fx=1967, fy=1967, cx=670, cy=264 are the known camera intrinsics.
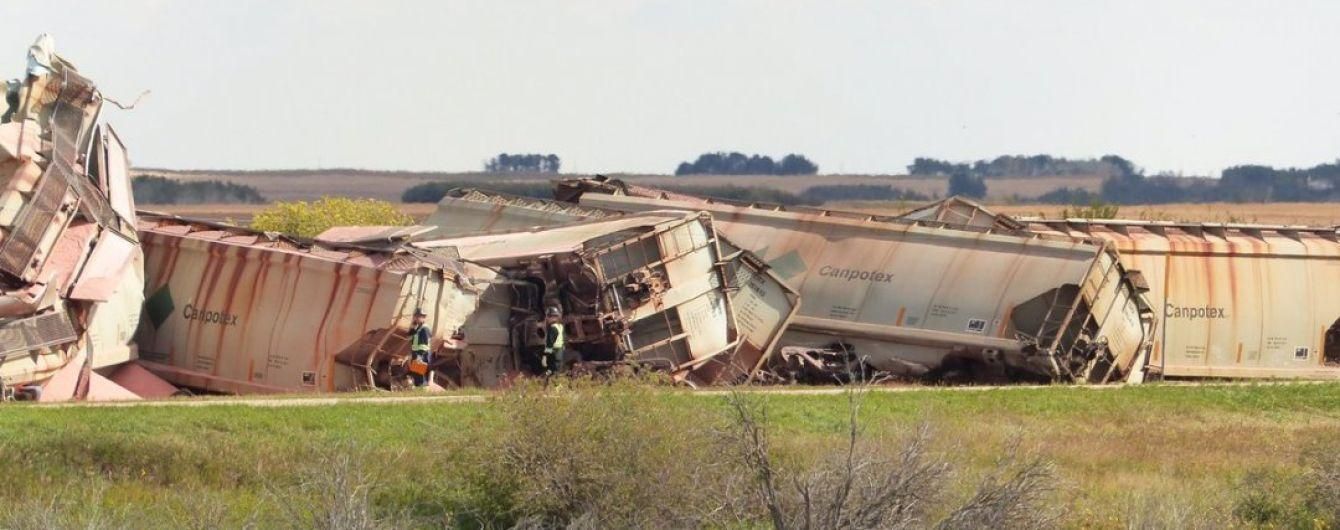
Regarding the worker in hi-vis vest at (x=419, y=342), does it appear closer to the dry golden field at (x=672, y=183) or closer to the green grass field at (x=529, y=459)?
the green grass field at (x=529, y=459)

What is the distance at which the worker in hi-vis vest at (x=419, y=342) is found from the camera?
23.5 m

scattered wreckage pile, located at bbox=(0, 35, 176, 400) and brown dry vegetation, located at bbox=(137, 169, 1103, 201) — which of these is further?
brown dry vegetation, located at bbox=(137, 169, 1103, 201)

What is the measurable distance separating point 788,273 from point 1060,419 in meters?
6.15

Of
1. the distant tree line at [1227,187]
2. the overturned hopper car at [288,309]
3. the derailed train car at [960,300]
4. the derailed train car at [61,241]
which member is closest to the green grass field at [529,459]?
the derailed train car at [61,241]

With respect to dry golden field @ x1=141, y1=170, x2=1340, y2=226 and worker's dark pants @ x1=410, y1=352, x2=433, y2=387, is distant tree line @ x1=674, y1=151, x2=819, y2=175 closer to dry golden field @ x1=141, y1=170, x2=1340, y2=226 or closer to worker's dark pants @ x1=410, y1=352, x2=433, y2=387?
dry golden field @ x1=141, y1=170, x2=1340, y2=226

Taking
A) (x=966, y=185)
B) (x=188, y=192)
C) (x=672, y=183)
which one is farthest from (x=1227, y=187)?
(x=188, y=192)

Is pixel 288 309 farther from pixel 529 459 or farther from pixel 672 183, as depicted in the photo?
pixel 672 183

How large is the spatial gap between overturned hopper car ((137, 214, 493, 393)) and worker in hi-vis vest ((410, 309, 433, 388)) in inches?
6.6

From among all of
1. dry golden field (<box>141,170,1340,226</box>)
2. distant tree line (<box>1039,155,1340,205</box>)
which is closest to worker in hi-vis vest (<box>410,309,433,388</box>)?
dry golden field (<box>141,170,1340,226</box>)

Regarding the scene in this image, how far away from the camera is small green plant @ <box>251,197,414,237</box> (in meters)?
49.3

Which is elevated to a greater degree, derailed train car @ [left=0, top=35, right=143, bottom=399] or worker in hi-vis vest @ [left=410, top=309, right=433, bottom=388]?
derailed train car @ [left=0, top=35, right=143, bottom=399]

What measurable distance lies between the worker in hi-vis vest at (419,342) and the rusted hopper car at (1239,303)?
10.8 meters

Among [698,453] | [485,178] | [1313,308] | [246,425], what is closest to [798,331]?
[1313,308]

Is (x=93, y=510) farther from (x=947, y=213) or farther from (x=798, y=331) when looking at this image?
(x=947, y=213)
